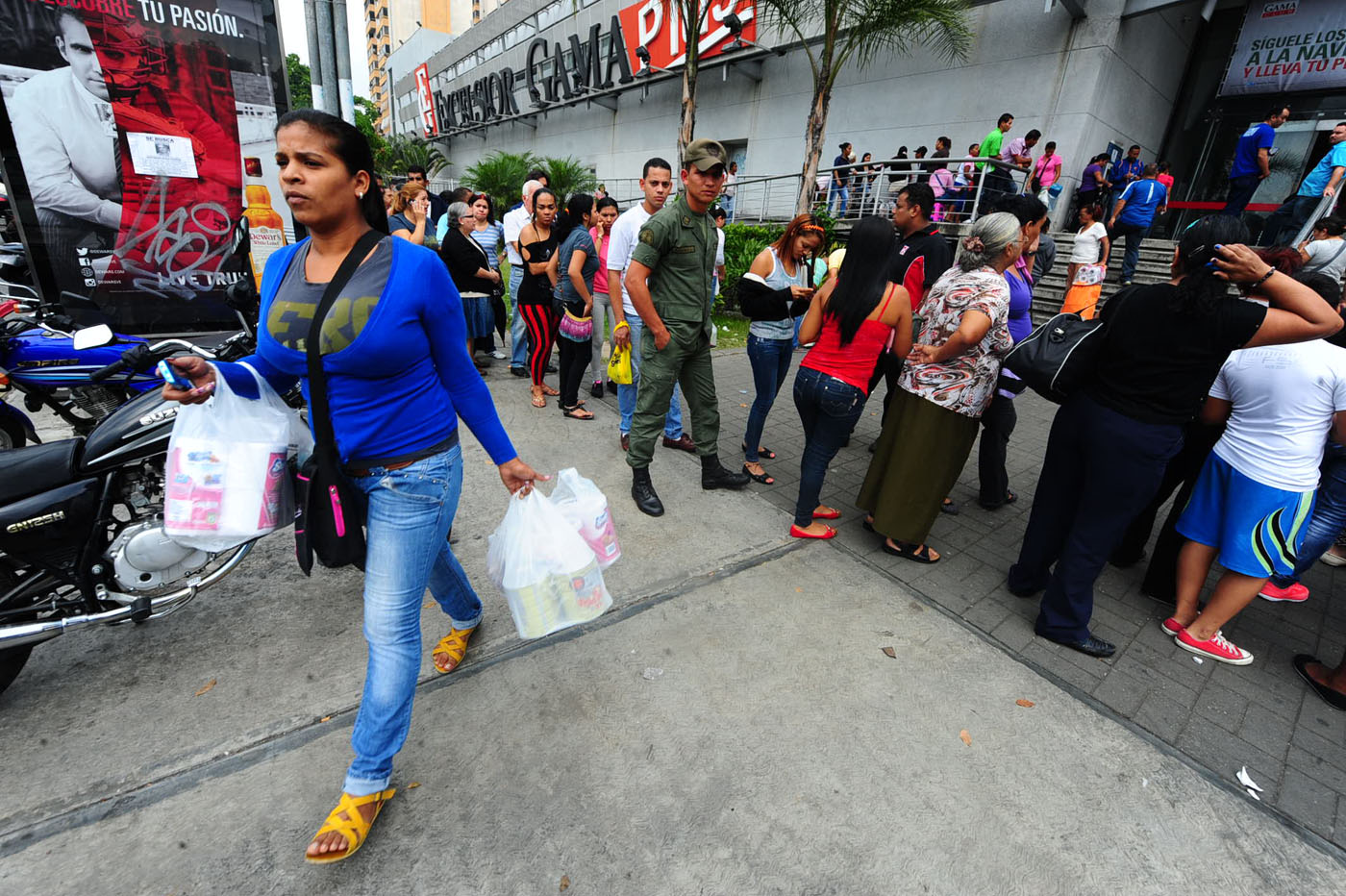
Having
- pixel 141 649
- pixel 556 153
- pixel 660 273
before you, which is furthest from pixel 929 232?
pixel 556 153

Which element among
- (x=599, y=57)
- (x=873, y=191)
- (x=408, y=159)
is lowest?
(x=873, y=191)

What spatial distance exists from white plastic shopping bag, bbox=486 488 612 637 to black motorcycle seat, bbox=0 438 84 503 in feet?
5.33

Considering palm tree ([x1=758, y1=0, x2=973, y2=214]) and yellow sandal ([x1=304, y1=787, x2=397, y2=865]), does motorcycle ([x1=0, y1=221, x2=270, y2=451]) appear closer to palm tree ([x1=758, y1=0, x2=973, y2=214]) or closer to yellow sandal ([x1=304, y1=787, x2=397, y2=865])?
yellow sandal ([x1=304, y1=787, x2=397, y2=865])

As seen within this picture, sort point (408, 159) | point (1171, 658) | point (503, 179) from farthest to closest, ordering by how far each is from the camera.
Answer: point (408, 159)
point (503, 179)
point (1171, 658)

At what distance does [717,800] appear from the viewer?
1.97m

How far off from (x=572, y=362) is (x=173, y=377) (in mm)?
3681

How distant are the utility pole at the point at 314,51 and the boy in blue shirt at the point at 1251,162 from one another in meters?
12.5

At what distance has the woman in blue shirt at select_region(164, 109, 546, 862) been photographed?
157 cm

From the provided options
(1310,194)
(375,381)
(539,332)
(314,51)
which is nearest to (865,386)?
Answer: (375,381)

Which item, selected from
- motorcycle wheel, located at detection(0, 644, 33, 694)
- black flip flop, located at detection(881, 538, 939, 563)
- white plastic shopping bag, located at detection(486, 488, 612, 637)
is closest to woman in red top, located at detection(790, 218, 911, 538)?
black flip flop, located at detection(881, 538, 939, 563)

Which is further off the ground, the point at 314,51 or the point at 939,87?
the point at 939,87

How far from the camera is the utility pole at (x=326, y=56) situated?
5.54 m

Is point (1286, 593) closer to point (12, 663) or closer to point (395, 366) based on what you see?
point (395, 366)

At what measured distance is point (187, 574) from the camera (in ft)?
8.02
